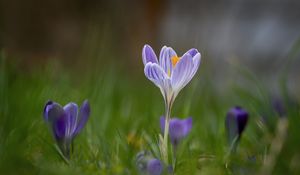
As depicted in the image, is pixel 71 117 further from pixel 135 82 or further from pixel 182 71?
pixel 135 82

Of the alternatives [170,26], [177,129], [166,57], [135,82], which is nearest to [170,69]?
[166,57]

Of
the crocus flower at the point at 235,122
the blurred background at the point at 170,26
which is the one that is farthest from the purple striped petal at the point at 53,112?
the blurred background at the point at 170,26

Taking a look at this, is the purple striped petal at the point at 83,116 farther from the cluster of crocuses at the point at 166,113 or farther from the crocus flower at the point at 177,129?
the crocus flower at the point at 177,129

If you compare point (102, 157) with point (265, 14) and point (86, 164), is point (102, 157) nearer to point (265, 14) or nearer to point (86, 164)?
point (86, 164)

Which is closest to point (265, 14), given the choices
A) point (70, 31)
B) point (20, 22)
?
point (70, 31)

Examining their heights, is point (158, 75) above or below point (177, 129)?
above

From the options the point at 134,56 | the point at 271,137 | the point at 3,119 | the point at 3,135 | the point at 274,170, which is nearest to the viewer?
the point at 274,170

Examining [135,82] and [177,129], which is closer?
[177,129]
